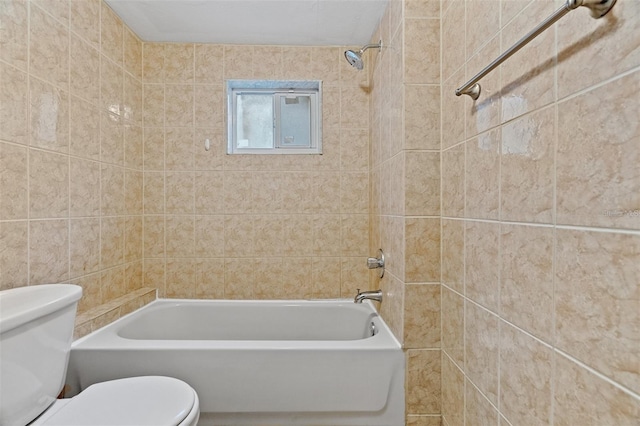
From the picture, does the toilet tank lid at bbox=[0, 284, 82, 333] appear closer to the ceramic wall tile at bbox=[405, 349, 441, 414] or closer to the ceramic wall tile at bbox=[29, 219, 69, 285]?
the ceramic wall tile at bbox=[29, 219, 69, 285]

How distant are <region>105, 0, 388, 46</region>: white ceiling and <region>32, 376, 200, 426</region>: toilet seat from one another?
73.0 inches

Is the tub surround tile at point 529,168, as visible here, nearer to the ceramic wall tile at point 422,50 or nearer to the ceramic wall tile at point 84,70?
the ceramic wall tile at point 422,50

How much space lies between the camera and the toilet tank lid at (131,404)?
41.7 inches

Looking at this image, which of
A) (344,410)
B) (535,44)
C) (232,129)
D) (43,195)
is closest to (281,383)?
(344,410)

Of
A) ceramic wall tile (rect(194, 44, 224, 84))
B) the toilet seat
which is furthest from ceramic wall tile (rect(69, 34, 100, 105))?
the toilet seat

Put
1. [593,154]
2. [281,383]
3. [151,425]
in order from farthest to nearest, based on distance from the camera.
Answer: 1. [281,383]
2. [151,425]
3. [593,154]

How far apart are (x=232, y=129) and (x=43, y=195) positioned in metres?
1.17

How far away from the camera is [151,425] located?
3.40 feet

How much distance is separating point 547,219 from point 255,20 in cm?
187

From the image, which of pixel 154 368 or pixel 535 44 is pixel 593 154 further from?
pixel 154 368

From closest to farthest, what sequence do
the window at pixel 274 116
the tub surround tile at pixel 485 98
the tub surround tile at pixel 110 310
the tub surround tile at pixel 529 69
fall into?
the tub surround tile at pixel 529 69
the tub surround tile at pixel 485 98
the tub surround tile at pixel 110 310
the window at pixel 274 116

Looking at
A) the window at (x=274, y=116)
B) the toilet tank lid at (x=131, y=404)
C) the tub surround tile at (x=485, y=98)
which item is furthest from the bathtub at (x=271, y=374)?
the window at (x=274, y=116)

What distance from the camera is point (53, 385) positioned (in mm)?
1148

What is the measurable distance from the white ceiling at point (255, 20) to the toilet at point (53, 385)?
5.08 feet
